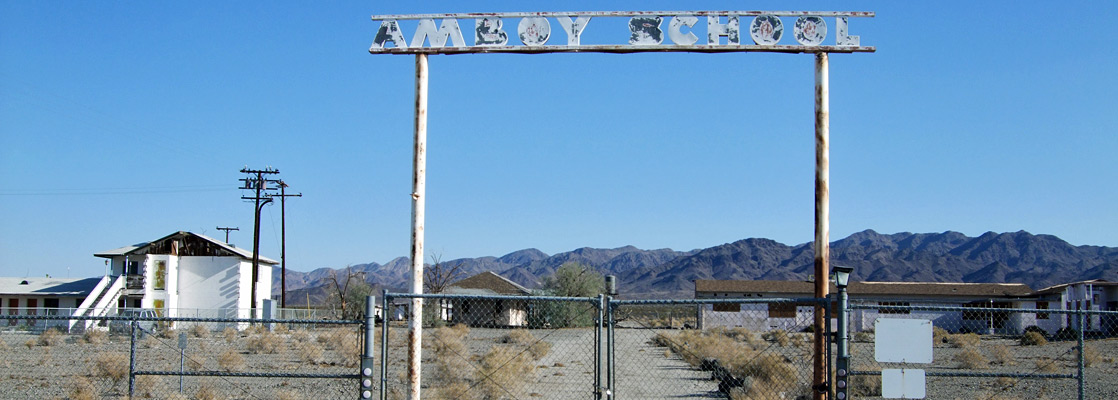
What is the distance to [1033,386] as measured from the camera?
1919 cm

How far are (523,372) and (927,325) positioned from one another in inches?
433

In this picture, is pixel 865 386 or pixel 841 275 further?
pixel 865 386

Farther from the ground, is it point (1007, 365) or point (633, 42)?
point (633, 42)

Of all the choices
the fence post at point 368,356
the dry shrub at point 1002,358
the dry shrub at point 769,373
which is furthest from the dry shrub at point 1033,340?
the fence post at point 368,356

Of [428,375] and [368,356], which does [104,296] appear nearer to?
[428,375]

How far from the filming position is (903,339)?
10.0 metres

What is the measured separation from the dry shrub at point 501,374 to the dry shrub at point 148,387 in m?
5.58

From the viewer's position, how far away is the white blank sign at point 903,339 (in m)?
9.91

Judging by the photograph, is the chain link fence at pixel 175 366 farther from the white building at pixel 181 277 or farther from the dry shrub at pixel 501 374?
the white building at pixel 181 277

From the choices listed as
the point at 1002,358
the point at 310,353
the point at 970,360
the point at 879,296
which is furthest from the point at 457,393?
the point at 879,296

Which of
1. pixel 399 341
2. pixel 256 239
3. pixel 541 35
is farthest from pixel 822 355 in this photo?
pixel 256 239

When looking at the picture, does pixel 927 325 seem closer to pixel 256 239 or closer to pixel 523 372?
pixel 523 372

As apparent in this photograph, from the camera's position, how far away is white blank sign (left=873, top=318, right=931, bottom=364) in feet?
32.5

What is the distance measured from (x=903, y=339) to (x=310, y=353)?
68.0 ft
